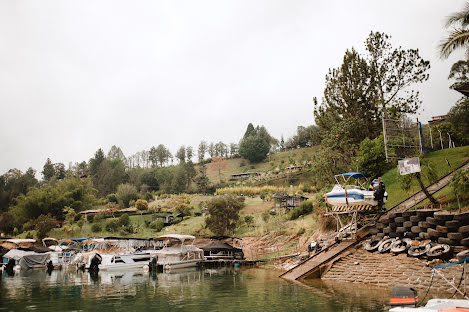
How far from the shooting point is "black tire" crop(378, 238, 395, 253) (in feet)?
56.4

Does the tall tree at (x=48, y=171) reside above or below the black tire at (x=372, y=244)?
above

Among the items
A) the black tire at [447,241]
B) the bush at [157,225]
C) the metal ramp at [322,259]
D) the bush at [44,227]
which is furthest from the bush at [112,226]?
the black tire at [447,241]

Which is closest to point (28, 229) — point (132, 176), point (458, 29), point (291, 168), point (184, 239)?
point (184, 239)

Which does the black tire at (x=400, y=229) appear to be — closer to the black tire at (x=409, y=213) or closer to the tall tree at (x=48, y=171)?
the black tire at (x=409, y=213)

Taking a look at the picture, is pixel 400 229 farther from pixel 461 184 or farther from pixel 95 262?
pixel 95 262

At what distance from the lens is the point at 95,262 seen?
32000 millimetres

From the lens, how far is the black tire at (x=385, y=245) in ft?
56.4

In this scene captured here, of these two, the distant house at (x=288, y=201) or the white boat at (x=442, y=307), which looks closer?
the white boat at (x=442, y=307)

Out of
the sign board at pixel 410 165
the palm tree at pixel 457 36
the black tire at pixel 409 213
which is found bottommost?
the black tire at pixel 409 213

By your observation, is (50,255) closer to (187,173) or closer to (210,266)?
(210,266)

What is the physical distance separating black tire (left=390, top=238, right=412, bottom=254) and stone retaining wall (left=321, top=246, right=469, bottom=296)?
24 centimetres

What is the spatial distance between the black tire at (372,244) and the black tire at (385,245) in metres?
0.24

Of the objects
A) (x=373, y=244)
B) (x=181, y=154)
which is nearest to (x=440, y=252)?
(x=373, y=244)

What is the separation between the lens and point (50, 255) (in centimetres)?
3656
